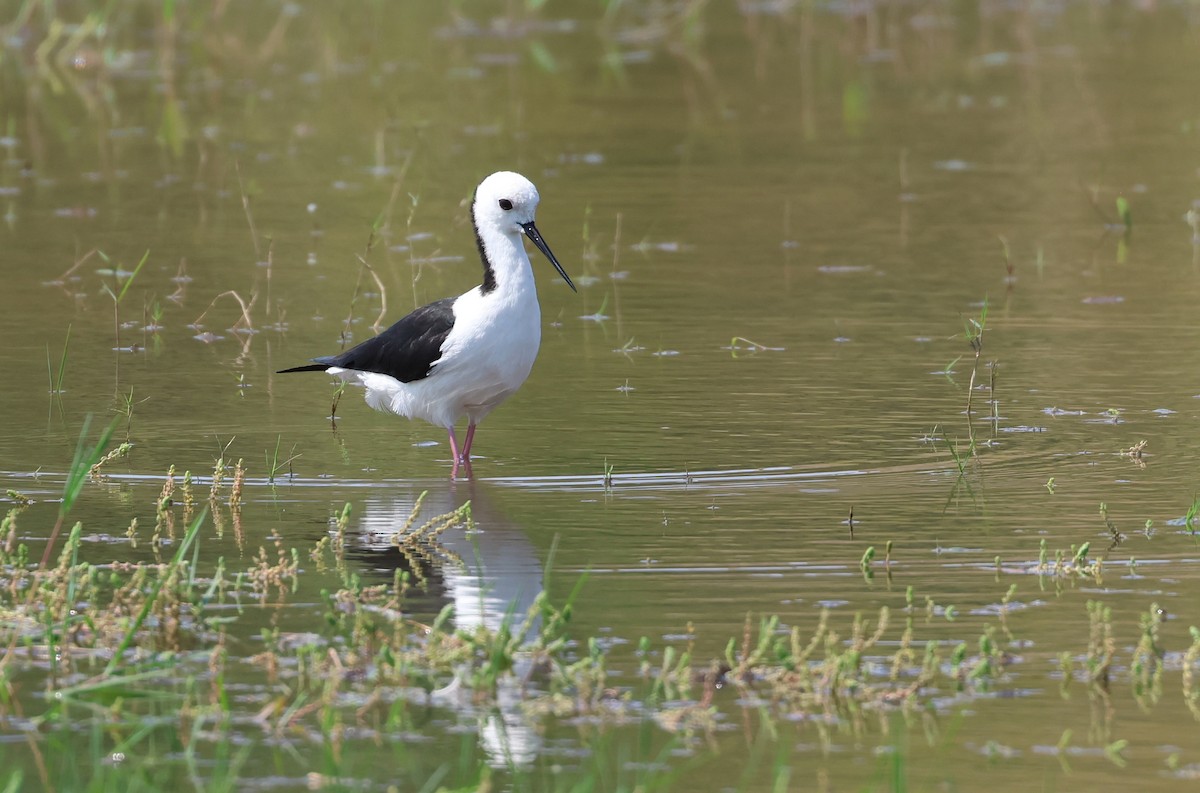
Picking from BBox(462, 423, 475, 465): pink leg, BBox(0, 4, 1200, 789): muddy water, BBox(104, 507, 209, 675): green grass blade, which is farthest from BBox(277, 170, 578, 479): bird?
BBox(104, 507, 209, 675): green grass blade

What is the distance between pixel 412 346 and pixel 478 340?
0.38 m

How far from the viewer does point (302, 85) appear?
19422mm

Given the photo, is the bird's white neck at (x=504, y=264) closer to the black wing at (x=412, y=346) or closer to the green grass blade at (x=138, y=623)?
the black wing at (x=412, y=346)

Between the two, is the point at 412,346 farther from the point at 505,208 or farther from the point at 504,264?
the point at 505,208

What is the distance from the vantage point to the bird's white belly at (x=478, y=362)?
7895 millimetres

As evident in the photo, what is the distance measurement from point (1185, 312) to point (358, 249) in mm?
4968

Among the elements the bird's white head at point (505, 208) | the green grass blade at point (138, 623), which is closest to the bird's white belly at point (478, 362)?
the bird's white head at point (505, 208)

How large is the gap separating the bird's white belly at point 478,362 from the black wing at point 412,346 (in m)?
0.05

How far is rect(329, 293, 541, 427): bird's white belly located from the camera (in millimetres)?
7895

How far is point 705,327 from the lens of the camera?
10531 millimetres

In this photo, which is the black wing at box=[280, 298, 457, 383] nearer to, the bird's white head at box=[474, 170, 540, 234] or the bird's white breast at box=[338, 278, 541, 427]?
the bird's white breast at box=[338, 278, 541, 427]

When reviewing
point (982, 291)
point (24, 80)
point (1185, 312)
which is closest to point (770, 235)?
point (982, 291)

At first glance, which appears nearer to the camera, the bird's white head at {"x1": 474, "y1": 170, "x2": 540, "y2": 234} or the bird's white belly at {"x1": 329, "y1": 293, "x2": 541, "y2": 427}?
the bird's white belly at {"x1": 329, "y1": 293, "x2": 541, "y2": 427}

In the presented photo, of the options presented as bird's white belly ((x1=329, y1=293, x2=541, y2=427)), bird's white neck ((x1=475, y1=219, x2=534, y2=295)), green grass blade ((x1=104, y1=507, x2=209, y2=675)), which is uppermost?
bird's white neck ((x1=475, y1=219, x2=534, y2=295))
